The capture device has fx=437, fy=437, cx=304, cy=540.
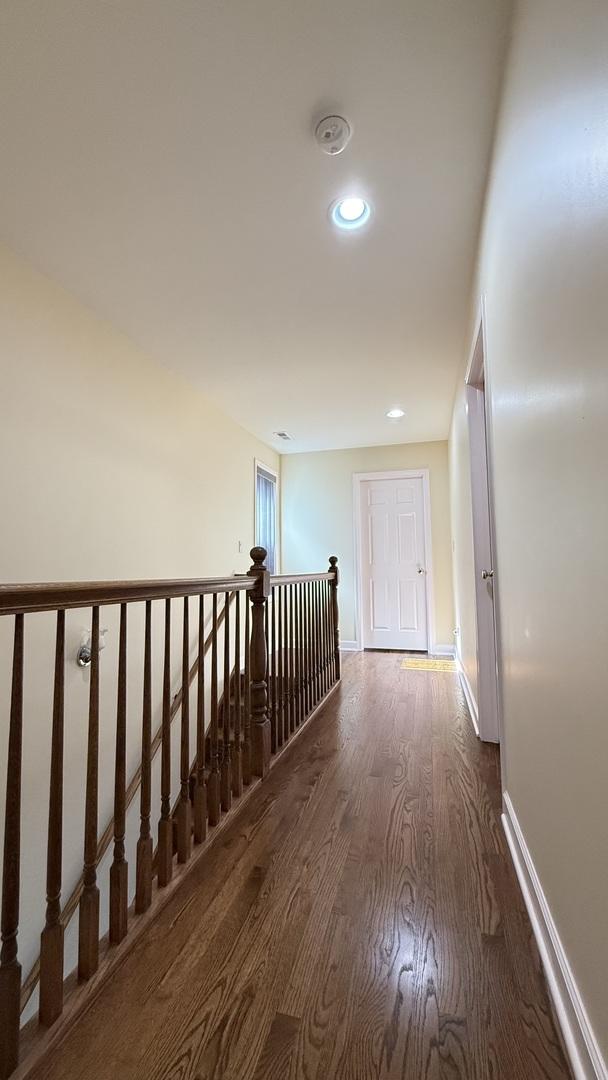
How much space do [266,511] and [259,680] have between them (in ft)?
11.0

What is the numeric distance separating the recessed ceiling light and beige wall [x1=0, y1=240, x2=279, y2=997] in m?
1.50

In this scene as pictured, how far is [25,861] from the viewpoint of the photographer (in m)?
2.00

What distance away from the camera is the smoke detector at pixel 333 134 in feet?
4.70

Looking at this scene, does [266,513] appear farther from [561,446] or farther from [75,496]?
[561,446]

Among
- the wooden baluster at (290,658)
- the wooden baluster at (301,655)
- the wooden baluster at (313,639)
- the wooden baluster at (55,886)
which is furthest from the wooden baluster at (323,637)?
the wooden baluster at (55,886)

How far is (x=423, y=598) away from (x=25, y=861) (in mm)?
4083

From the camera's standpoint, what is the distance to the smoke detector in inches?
56.5


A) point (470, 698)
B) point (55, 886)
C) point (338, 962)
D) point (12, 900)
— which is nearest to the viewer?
point (12, 900)

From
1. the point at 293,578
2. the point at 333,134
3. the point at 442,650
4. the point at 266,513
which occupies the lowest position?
the point at 442,650

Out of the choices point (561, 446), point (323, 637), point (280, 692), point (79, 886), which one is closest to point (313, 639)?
point (323, 637)

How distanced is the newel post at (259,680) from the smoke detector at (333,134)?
149cm

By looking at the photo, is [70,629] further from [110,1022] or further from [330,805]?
[110,1022]

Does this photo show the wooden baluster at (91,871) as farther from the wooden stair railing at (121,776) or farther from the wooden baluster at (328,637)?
the wooden baluster at (328,637)

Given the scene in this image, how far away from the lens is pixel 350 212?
1.82 metres
